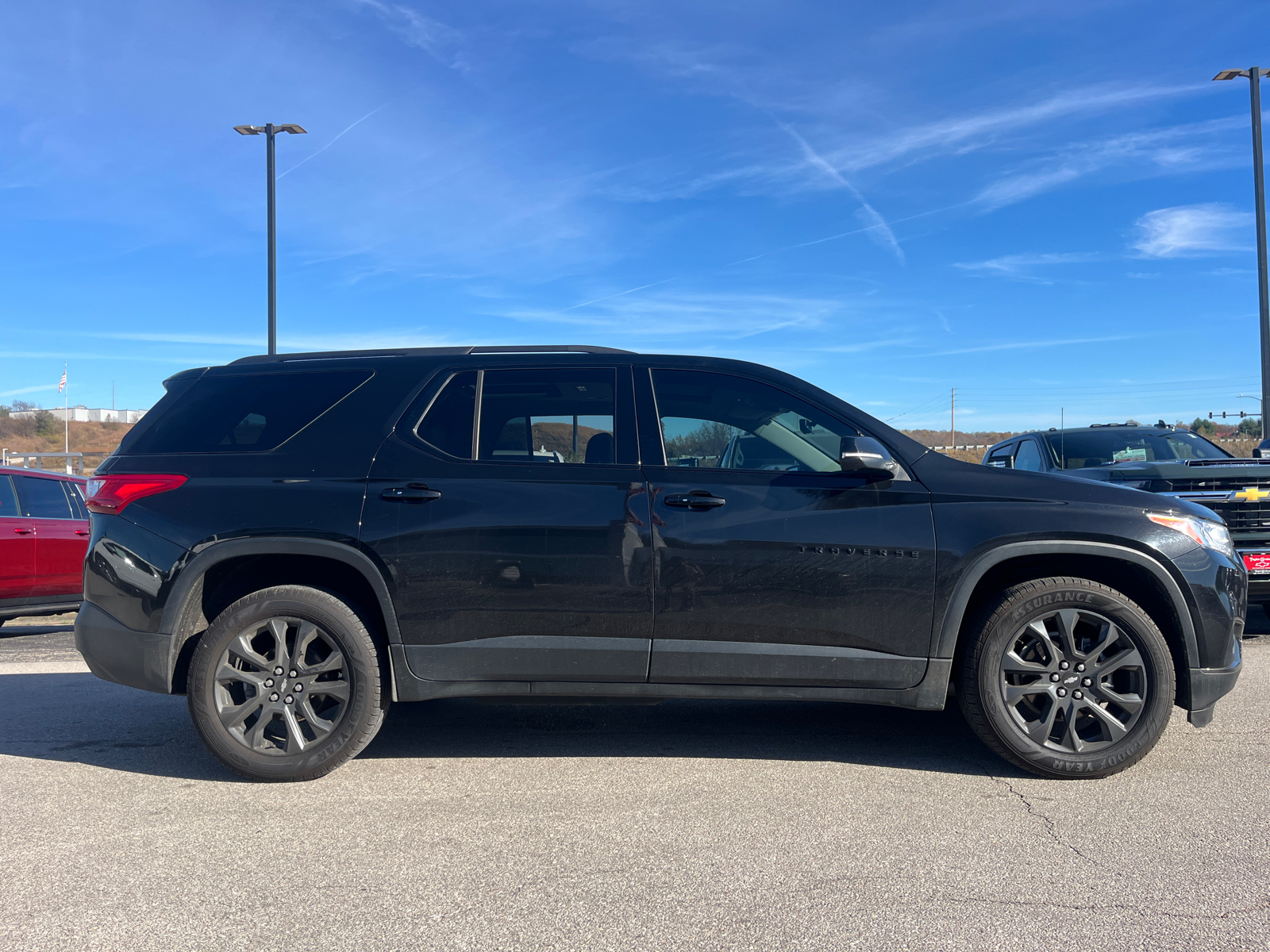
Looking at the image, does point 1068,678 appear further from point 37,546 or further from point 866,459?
point 37,546

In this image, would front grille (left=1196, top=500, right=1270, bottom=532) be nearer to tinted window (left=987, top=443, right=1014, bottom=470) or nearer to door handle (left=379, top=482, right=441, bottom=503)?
tinted window (left=987, top=443, right=1014, bottom=470)

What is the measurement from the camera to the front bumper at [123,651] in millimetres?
4133

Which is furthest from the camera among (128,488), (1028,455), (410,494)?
(1028,455)

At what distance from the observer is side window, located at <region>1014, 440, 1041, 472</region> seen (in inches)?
368

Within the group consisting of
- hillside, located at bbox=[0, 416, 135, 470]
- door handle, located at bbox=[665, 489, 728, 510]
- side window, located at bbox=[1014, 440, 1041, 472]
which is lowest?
door handle, located at bbox=[665, 489, 728, 510]

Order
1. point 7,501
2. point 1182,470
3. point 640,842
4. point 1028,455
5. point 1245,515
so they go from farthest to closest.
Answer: point 1028,455 → point 7,501 → point 1182,470 → point 1245,515 → point 640,842

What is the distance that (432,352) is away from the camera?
→ 4.52 metres

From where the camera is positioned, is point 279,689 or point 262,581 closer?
point 279,689

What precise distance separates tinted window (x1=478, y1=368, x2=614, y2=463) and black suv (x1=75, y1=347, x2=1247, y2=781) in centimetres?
1

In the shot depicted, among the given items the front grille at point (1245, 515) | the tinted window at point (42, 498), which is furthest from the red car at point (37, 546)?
the front grille at point (1245, 515)

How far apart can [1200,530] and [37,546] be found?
362 inches

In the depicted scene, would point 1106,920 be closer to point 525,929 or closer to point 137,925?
point 525,929

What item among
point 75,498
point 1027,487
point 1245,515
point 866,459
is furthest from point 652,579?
point 75,498

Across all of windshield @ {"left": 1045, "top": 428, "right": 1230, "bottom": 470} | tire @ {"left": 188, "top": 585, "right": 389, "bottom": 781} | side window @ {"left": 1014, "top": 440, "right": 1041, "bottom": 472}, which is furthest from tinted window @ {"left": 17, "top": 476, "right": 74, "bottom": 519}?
windshield @ {"left": 1045, "top": 428, "right": 1230, "bottom": 470}
